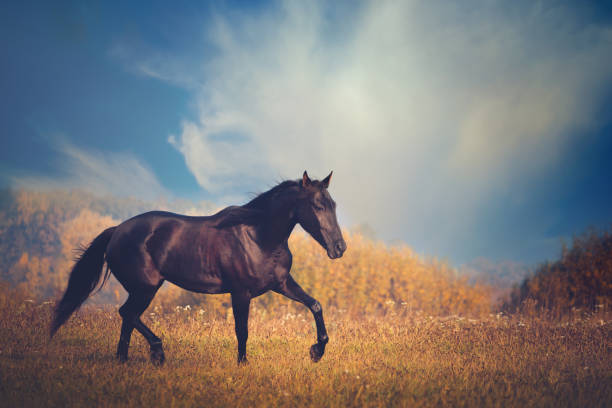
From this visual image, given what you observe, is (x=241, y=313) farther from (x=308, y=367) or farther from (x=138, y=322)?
(x=138, y=322)

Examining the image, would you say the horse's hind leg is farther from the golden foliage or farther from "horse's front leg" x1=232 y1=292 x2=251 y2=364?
the golden foliage

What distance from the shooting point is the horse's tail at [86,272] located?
6395 mm

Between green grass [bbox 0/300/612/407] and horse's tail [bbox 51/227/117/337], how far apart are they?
0.84m

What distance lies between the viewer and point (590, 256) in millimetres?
15883

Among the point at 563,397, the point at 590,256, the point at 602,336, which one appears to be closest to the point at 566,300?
the point at 590,256

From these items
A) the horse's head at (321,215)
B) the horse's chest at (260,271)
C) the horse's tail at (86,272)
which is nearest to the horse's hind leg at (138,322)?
the horse's tail at (86,272)

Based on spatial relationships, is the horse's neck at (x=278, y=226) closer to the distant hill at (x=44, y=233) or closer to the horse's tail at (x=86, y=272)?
the horse's tail at (x=86, y=272)

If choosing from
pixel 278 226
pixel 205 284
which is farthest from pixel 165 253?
pixel 278 226

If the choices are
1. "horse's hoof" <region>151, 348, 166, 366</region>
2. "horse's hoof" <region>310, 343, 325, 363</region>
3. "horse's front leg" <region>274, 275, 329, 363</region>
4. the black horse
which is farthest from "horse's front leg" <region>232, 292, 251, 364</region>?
"horse's hoof" <region>151, 348, 166, 366</region>

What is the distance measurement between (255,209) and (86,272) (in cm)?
308

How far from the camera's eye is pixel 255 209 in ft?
19.6

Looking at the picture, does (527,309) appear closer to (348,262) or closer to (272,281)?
(348,262)

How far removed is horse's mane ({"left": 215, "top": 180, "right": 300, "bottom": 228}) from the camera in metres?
5.80

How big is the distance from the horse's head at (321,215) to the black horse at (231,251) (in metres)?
0.01
